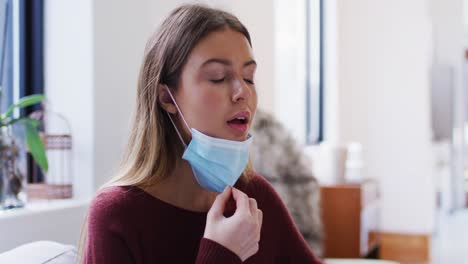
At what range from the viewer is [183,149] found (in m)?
1.14

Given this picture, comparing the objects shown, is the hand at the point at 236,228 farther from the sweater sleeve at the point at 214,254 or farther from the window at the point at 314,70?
the window at the point at 314,70

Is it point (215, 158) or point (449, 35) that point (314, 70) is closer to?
point (449, 35)

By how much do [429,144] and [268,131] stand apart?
2.37m

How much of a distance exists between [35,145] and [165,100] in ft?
2.34

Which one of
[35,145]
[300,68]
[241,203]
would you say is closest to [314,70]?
[300,68]

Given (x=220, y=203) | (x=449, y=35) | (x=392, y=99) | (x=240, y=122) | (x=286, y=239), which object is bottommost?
(x=286, y=239)

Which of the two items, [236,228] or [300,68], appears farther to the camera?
[300,68]

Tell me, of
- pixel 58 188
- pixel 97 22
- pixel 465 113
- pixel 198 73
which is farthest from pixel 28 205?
pixel 465 113

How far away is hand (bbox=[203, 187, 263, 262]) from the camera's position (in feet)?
3.14

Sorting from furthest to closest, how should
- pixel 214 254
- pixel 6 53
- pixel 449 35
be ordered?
pixel 449 35 → pixel 6 53 → pixel 214 254

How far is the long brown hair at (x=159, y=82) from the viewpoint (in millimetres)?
1065

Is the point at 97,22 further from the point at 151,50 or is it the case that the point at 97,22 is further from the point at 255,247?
the point at 255,247

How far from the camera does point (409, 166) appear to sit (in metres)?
4.32

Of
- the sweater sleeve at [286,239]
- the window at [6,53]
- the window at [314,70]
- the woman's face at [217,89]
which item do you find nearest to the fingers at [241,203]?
the woman's face at [217,89]
